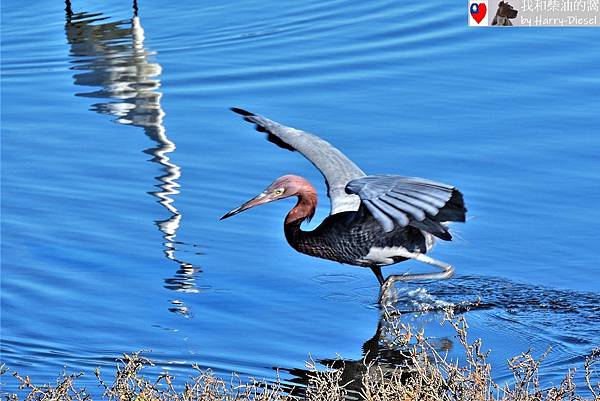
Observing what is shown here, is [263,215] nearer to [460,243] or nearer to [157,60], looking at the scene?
[460,243]

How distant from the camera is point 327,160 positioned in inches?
333

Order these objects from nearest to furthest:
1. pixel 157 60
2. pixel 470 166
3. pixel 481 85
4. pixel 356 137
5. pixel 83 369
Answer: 1. pixel 83 369
2. pixel 470 166
3. pixel 356 137
4. pixel 481 85
5. pixel 157 60

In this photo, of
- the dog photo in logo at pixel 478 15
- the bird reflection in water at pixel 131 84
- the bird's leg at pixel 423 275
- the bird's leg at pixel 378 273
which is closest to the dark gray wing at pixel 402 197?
the bird's leg at pixel 423 275

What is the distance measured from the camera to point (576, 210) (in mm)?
9312

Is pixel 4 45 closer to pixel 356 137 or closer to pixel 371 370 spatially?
pixel 356 137

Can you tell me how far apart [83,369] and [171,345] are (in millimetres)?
629

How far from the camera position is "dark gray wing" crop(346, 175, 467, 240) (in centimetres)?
698

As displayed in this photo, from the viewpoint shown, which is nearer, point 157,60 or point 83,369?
point 83,369

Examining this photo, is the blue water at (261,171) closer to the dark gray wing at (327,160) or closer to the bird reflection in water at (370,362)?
the bird reflection in water at (370,362)

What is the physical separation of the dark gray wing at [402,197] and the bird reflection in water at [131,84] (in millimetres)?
1483

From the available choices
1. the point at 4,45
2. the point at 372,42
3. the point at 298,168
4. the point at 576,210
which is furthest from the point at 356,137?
the point at 4,45

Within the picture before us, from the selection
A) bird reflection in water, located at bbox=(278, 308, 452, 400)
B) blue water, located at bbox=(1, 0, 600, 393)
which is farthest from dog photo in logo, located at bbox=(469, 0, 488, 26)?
bird reflection in water, located at bbox=(278, 308, 452, 400)

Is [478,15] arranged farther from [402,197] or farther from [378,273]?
[402,197]

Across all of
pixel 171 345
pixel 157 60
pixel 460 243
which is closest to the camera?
pixel 171 345
